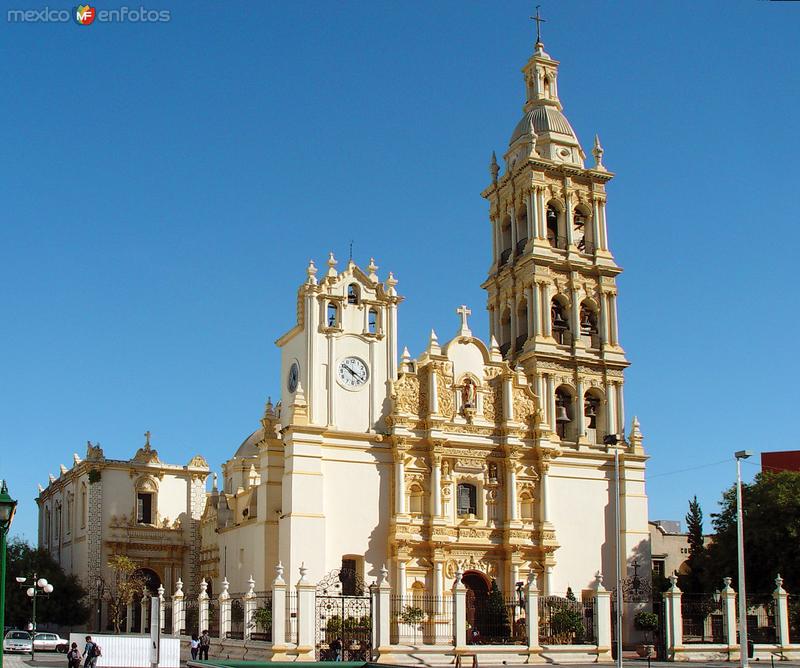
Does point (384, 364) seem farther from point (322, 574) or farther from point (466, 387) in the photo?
point (322, 574)

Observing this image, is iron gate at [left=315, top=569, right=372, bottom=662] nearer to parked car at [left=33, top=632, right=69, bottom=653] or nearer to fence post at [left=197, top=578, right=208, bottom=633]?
fence post at [left=197, top=578, right=208, bottom=633]

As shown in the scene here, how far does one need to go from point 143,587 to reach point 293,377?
15713 mm

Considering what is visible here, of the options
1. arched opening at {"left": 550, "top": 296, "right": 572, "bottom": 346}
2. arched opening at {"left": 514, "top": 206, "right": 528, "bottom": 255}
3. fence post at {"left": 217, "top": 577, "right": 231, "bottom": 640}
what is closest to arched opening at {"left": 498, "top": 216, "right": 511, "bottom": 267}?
arched opening at {"left": 514, "top": 206, "right": 528, "bottom": 255}

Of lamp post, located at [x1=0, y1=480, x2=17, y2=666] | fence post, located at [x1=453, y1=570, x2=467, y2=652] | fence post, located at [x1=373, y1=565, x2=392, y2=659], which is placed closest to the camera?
lamp post, located at [x1=0, y1=480, x2=17, y2=666]

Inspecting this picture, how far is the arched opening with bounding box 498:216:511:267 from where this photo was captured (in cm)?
5709

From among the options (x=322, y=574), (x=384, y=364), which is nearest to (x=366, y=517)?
(x=322, y=574)

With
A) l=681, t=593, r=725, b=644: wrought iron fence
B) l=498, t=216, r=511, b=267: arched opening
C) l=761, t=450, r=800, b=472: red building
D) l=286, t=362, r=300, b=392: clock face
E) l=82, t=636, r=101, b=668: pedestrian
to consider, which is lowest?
l=681, t=593, r=725, b=644: wrought iron fence

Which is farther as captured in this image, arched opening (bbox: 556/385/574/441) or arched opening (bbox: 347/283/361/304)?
arched opening (bbox: 556/385/574/441)

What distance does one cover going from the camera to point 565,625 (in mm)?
41562

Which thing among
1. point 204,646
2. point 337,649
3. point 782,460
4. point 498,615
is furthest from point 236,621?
point 782,460

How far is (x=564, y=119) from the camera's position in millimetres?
57438

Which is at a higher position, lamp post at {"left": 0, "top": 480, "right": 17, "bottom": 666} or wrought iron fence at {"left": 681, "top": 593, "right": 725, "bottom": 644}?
lamp post at {"left": 0, "top": 480, "right": 17, "bottom": 666}

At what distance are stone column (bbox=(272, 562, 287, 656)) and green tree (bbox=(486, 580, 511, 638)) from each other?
33.1 ft

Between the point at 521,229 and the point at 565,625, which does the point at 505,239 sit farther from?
the point at 565,625
